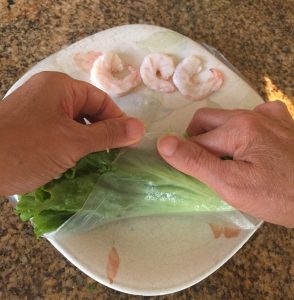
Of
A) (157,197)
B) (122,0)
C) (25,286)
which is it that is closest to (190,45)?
(122,0)

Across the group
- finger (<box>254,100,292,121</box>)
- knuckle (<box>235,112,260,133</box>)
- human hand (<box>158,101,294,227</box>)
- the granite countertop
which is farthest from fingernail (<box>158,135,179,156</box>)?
the granite countertop

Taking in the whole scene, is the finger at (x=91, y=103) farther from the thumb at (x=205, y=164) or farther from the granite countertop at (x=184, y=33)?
the granite countertop at (x=184, y=33)

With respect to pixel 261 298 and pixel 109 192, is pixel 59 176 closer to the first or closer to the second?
pixel 109 192

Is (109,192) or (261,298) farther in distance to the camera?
(261,298)

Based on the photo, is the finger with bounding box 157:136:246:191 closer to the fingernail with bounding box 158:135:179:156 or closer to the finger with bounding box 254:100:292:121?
the fingernail with bounding box 158:135:179:156

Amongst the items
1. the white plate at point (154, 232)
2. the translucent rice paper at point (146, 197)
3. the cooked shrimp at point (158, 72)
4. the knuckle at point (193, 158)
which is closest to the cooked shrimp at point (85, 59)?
the white plate at point (154, 232)

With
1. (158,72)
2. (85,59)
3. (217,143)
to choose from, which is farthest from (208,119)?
(85,59)

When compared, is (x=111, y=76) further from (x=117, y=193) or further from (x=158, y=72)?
(x=117, y=193)
